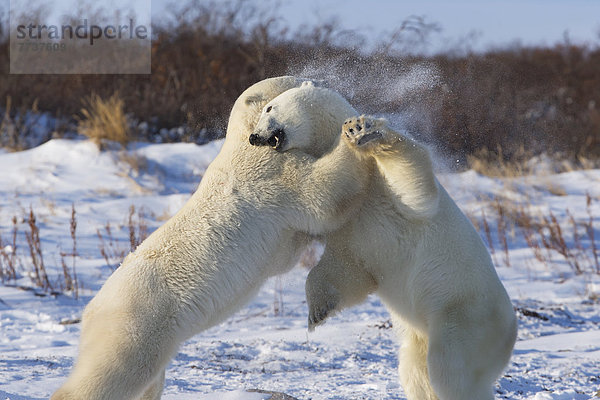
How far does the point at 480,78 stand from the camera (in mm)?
12266

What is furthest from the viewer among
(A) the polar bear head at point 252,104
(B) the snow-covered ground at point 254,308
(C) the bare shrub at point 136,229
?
(C) the bare shrub at point 136,229

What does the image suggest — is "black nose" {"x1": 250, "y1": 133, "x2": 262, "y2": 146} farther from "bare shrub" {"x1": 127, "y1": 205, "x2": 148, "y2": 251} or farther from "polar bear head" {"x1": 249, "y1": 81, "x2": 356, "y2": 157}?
"bare shrub" {"x1": 127, "y1": 205, "x2": 148, "y2": 251}

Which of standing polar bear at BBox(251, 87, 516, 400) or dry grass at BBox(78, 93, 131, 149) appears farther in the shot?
dry grass at BBox(78, 93, 131, 149)

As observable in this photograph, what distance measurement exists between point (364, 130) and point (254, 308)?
3.57 meters

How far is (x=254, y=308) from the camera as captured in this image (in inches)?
227

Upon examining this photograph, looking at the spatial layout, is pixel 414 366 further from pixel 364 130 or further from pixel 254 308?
pixel 254 308

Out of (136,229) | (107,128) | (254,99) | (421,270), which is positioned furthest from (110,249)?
(421,270)

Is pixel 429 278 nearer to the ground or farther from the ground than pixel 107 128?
nearer to the ground

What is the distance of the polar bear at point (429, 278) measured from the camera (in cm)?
265

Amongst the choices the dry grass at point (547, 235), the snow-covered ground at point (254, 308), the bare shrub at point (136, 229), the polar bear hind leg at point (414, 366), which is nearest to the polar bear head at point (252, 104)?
the polar bear hind leg at point (414, 366)

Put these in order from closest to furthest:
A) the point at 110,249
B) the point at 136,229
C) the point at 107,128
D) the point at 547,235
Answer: the point at 110,249
the point at 136,229
the point at 547,235
the point at 107,128

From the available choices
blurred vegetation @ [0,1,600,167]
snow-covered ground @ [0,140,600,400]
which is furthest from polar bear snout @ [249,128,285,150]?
blurred vegetation @ [0,1,600,167]

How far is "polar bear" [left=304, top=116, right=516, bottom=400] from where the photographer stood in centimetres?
265

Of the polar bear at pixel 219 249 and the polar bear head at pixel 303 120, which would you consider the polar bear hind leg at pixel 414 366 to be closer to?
the polar bear at pixel 219 249
